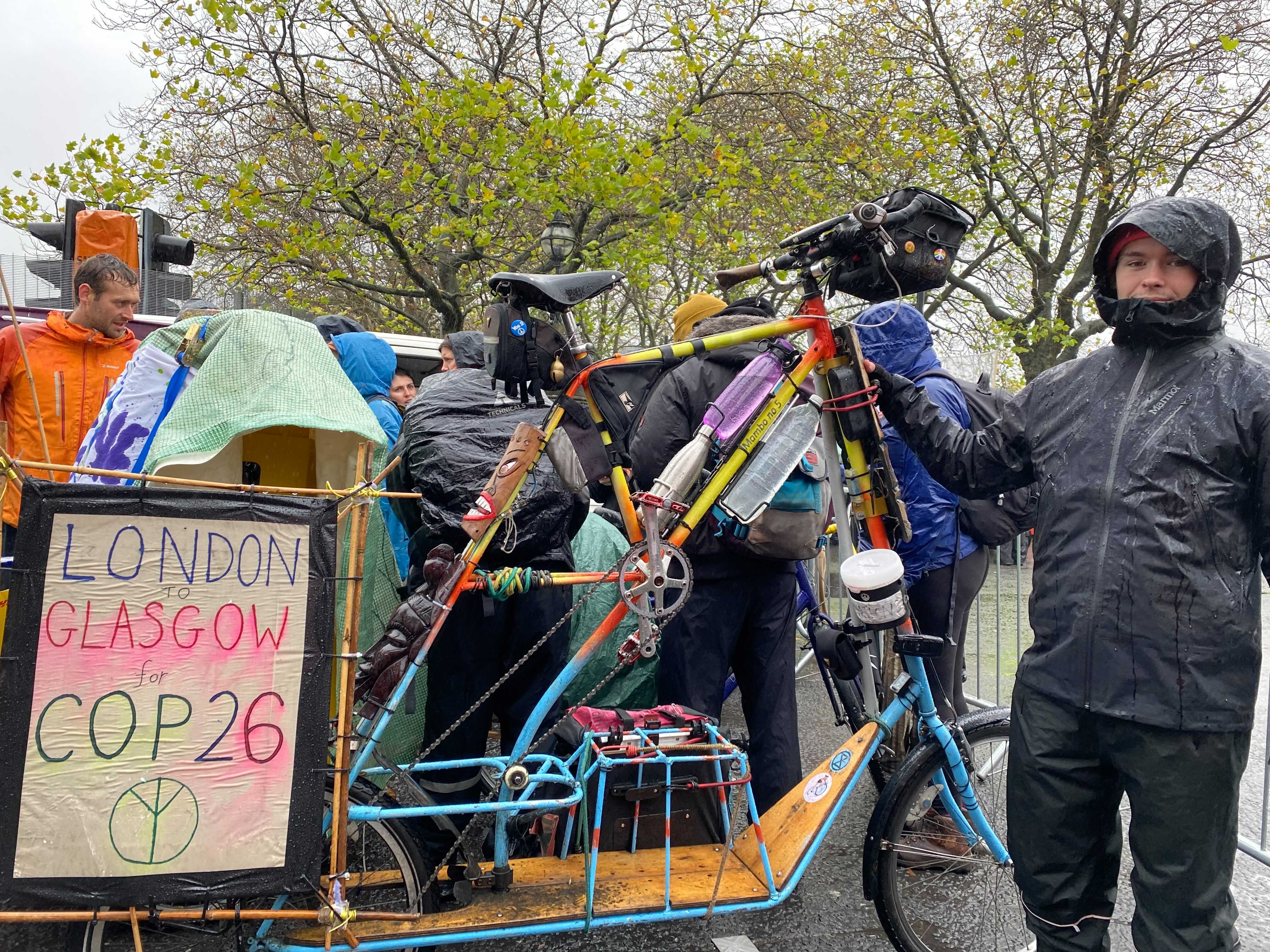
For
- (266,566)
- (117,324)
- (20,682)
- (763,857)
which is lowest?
(763,857)

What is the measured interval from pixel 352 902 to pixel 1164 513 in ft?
7.65

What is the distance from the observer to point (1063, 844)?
212 centimetres

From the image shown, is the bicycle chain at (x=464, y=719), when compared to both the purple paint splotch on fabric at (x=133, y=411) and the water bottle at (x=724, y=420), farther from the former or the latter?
the purple paint splotch on fabric at (x=133, y=411)

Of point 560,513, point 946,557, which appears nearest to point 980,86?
point 946,557

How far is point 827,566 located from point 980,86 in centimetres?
1127

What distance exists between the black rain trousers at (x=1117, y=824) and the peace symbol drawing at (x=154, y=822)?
195cm

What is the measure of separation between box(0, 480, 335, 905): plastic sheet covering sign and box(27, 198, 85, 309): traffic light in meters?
4.62

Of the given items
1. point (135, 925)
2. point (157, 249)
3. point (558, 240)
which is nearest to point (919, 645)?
point (135, 925)

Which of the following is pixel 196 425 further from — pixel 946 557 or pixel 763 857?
pixel 946 557

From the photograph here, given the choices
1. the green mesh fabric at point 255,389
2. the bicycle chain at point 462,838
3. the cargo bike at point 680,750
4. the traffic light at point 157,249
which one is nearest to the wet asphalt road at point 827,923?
the cargo bike at point 680,750

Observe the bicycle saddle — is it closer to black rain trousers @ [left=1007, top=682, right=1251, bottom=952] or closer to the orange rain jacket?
black rain trousers @ [left=1007, top=682, right=1251, bottom=952]

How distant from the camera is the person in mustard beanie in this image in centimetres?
345

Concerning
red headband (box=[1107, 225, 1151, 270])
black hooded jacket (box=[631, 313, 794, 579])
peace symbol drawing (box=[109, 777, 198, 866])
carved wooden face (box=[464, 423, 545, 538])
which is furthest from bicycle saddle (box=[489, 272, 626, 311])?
peace symbol drawing (box=[109, 777, 198, 866])

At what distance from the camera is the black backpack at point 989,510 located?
3516 mm
